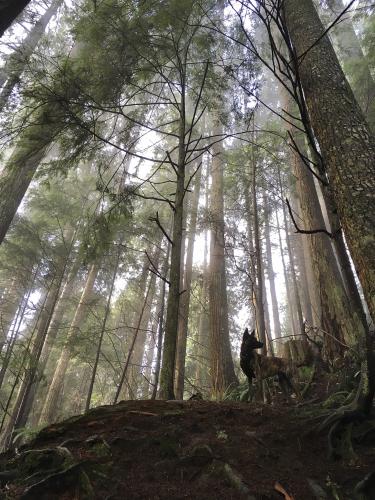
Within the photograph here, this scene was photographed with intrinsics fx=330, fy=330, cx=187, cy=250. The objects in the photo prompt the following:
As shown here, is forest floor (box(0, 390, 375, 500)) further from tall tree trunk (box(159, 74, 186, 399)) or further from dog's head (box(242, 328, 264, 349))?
dog's head (box(242, 328, 264, 349))

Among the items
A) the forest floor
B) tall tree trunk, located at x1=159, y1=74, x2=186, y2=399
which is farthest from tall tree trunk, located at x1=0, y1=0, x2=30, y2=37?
the forest floor

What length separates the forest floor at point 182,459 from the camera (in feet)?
6.43

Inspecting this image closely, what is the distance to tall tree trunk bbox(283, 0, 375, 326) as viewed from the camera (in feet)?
9.14

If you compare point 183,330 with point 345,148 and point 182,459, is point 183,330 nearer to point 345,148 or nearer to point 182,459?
point 345,148

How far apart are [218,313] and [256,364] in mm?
4949

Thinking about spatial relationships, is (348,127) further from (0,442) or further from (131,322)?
(131,322)

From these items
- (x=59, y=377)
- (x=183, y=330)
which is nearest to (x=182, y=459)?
(x=183, y=330)

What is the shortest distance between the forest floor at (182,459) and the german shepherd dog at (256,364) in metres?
1.30

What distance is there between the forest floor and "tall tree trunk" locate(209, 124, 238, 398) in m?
4.27

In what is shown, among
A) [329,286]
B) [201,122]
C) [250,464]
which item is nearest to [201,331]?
[329,286]

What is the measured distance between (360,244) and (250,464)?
1.90 meters

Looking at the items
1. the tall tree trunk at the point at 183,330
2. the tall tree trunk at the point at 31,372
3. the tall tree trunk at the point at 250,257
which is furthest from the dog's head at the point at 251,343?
the tall tree trunk at the point at 31,372

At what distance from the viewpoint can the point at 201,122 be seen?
1902cm

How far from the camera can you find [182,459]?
2236mm
